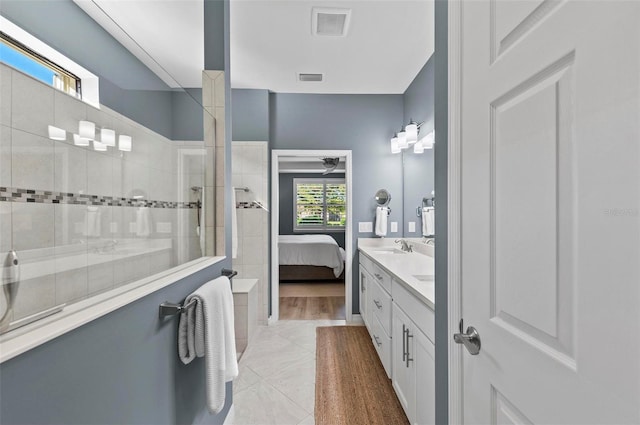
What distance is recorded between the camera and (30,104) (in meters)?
0.72

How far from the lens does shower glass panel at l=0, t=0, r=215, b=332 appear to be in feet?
2.27

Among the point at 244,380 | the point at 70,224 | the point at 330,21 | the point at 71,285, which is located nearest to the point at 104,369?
the point at 71,285

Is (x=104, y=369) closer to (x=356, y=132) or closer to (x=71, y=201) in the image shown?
(x=71, y=201)

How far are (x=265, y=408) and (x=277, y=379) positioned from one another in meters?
0.32

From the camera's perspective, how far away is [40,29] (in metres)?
0.88

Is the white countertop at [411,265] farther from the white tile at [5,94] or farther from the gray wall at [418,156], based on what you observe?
the white tile at [5,94]

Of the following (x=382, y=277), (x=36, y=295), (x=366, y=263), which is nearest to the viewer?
(x=36, y=295)

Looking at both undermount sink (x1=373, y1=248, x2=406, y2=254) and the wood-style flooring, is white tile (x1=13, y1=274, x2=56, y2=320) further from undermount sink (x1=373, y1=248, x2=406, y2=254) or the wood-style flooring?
the wood-style flooring

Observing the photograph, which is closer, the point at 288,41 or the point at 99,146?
the point at 99,146

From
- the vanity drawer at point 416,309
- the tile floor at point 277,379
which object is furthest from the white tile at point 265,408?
the vanity drawer at point 416,309

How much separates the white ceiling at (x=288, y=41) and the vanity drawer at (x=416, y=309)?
63.1 inches
